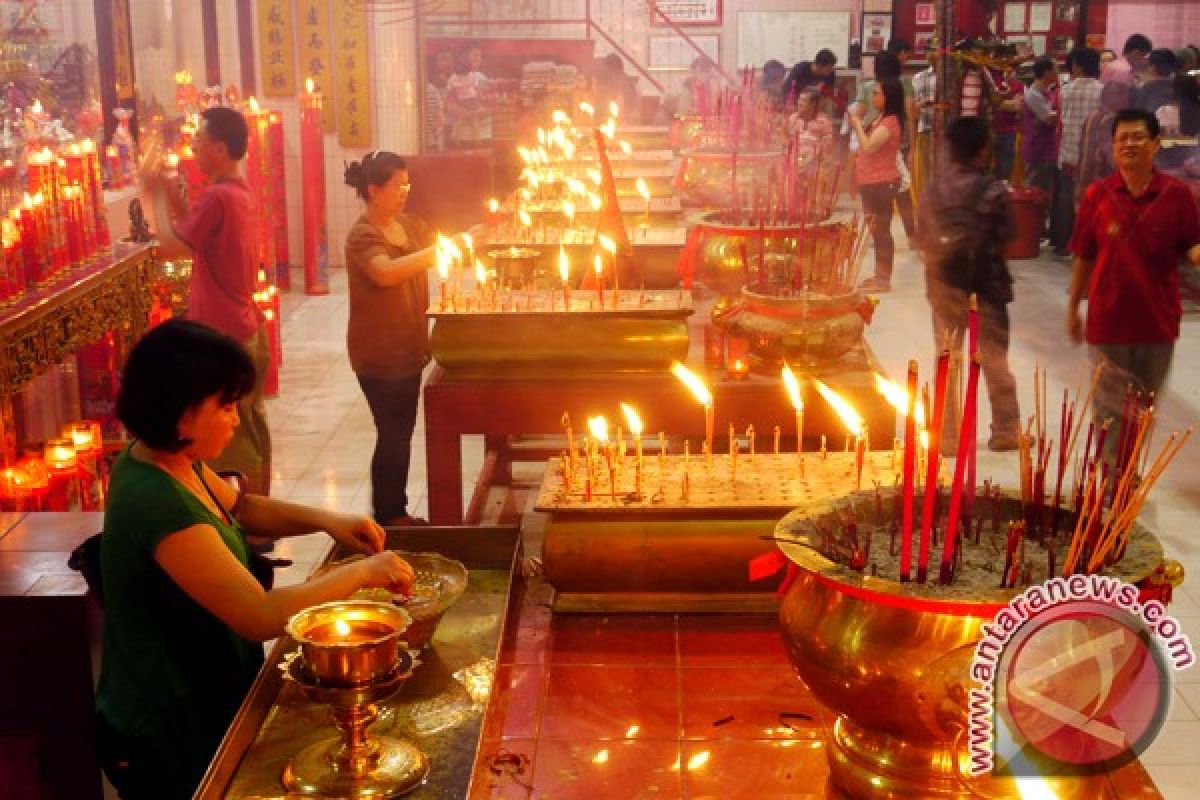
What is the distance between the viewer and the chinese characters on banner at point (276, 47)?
10164 mm

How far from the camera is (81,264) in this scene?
495 centimetres

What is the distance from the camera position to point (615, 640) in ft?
8.21

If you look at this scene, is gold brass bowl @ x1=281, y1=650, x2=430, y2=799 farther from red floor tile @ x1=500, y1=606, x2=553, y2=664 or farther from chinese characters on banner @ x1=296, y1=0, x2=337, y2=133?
chinese characters on banner @ x1=296, y1=0, x2=337, y2=133

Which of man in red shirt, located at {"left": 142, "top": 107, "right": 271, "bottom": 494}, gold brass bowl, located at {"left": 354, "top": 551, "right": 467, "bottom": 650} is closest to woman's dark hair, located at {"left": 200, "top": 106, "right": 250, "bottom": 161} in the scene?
man in red shirt, located at {"left": 142, "top": 107, "right": 271, "bottom": 494}

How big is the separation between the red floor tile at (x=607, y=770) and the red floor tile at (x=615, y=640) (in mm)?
282

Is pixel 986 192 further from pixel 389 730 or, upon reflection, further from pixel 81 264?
pixel 389 730

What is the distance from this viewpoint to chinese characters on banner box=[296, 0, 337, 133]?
10211 millimetres

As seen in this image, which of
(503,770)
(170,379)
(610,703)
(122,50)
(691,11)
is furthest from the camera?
(691,11)

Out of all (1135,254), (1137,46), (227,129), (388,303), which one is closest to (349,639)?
(388,303)

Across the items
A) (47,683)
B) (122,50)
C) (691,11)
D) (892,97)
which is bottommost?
(47,683)

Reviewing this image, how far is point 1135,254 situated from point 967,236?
2.75ft

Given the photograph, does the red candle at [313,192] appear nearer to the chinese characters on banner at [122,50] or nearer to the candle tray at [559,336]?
the chinese characters on banner at [122,50]

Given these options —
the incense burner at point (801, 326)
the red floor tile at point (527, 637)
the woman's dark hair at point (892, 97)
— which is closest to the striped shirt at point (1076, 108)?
the woman's dark hair at point (892, 97)

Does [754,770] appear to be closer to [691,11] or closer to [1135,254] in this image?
[1135,254]
